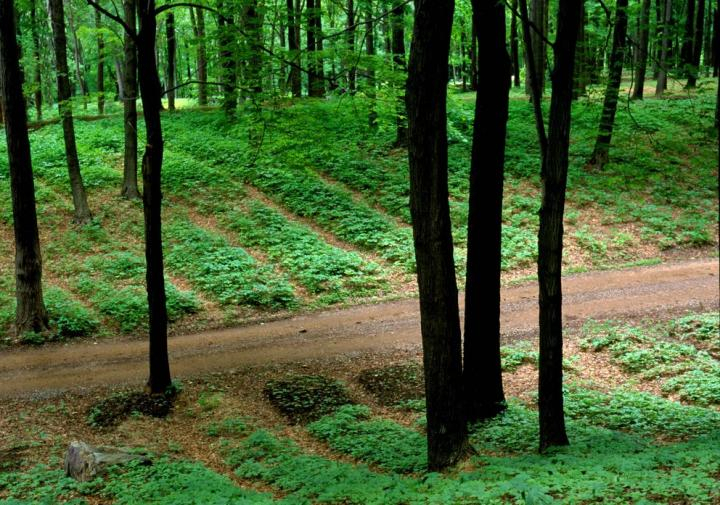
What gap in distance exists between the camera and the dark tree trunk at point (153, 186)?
Answer: 9633 mm

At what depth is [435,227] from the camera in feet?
21.1

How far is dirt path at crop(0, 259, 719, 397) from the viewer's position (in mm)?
11570

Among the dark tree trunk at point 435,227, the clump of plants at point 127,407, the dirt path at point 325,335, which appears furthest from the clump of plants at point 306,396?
the dark tree trunk at point 435,227

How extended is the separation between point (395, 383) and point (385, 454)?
3.05m

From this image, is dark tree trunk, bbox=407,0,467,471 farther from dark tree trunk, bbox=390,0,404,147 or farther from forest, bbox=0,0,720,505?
dark tree trunk, bbox=390,0,404,147

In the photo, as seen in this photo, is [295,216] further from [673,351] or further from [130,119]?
[673,351]

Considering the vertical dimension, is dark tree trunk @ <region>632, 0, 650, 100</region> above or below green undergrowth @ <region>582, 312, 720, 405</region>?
above

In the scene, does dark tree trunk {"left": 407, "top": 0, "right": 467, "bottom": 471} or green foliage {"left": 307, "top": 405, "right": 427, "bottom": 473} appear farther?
green foliage {"left": 307, "top": 405, "right": 427, "bottom": 473}

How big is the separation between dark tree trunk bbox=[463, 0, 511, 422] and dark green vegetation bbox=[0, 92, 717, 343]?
393cm

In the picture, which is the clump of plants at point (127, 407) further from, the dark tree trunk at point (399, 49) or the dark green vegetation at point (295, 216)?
the dark tree trunk at point (399, 49)

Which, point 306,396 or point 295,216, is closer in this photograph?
point 306,396

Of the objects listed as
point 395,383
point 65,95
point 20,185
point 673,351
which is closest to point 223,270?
point 20,185

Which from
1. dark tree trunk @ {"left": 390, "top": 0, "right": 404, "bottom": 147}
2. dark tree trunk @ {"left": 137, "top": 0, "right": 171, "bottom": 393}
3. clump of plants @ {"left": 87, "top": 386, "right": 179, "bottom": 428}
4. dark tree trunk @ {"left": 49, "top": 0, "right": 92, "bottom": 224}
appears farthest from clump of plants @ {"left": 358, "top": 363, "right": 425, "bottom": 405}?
dark tree trunk @ {"left": 49, "top": 0, "right": 92, "bottom": 224}

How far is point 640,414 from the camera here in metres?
8.68
